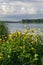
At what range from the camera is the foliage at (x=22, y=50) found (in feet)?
15.9

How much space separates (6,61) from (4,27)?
626cm

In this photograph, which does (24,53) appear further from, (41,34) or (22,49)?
(41,34)

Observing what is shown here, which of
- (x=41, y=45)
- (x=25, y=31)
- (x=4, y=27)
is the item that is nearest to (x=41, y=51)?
(x=41, y=45)

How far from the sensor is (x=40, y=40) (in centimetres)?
539

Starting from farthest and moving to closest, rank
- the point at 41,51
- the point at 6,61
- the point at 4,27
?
the point at 4,27 < the point at 41,51 < the point at 6,61

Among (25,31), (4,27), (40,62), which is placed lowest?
(4,27)

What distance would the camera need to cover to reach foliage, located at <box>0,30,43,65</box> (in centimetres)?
485

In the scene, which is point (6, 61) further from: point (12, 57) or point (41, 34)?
point (41, 34)

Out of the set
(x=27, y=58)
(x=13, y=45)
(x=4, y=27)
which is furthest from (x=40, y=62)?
(x=4, y=27)

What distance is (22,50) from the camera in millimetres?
4938

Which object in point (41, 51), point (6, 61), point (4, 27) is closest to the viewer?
point (6, 61)

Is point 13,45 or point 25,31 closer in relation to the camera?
point 13,45

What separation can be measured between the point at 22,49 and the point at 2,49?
1.21ft

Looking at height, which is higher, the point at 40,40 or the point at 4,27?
the point at 40,40
